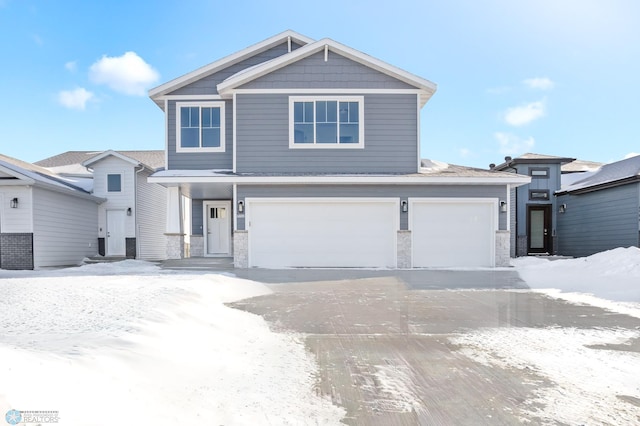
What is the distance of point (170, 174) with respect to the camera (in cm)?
1172

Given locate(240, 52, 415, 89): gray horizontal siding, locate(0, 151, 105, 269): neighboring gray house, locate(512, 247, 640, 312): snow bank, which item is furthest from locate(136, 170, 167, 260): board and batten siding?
locate(512, 247, 640, 312): snow bank

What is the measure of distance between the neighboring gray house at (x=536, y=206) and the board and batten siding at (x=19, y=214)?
56.9 ft

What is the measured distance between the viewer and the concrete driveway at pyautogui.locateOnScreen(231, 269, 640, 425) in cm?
287

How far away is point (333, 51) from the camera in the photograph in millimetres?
12109

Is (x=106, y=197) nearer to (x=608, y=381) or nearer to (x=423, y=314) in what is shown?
(x=423, y=314)

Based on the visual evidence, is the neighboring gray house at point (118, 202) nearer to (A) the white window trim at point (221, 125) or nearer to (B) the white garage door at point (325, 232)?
(A) the white window trim at point (221, 125)

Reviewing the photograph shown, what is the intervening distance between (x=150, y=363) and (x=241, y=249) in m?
8.39

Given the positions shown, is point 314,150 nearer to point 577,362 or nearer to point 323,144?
point 323,144

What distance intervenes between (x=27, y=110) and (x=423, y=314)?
19992 mm

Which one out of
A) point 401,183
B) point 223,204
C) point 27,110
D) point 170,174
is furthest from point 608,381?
point 27,110

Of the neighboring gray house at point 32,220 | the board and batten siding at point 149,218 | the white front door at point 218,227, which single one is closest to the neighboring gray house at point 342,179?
the white front door at point 218,227

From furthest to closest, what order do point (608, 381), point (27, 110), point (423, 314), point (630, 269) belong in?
point (27, 110) < point (630, 269) < point (423, 314) < point (608, 381)

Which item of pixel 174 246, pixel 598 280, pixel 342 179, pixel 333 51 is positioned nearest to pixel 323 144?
pixel 342 179

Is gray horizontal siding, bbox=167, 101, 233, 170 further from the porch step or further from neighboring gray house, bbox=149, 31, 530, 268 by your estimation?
the porch step
